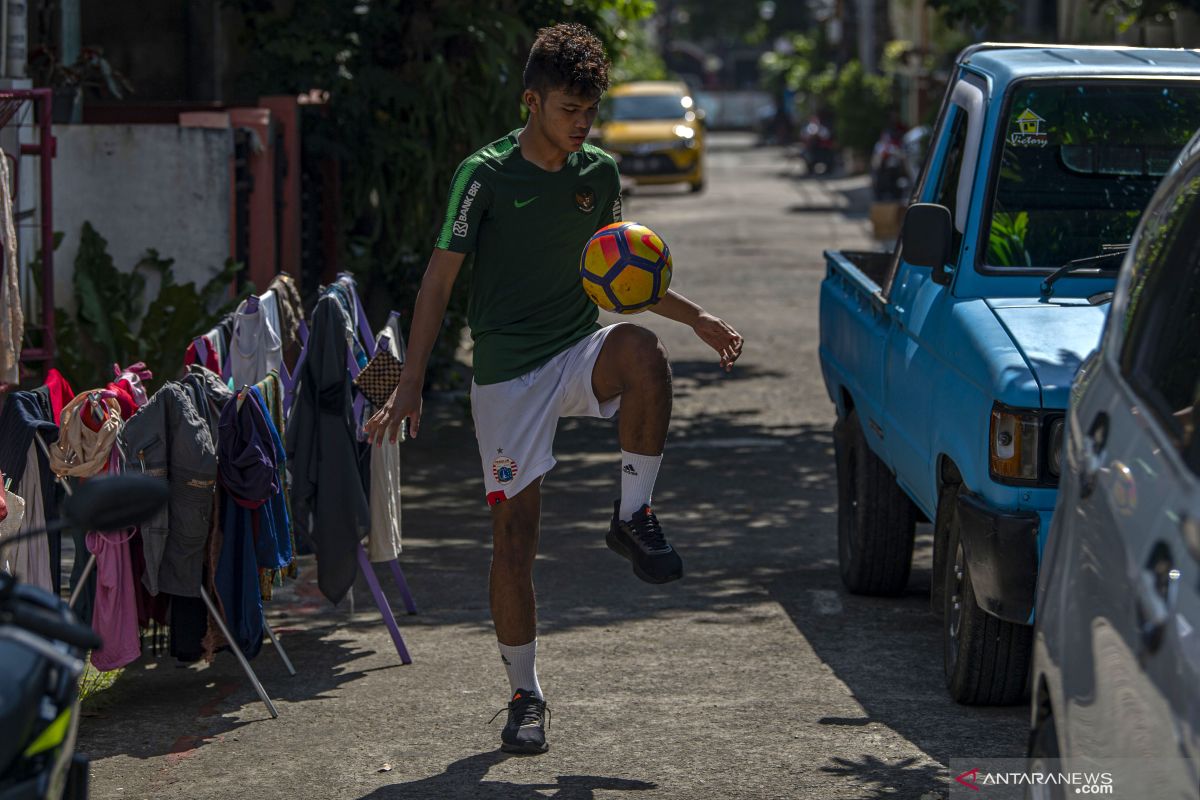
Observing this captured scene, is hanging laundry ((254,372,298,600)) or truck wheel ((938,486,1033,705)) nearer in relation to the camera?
truck wheel ((938,486,1033,705))

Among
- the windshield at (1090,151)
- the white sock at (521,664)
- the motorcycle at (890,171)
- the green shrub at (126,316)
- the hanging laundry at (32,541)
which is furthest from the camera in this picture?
the motorcycle at (890,171)

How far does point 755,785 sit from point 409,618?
2.52 m

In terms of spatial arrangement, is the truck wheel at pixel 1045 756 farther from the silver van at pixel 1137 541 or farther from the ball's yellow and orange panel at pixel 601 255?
the ball's yellow and orange panel at pixel 601 255

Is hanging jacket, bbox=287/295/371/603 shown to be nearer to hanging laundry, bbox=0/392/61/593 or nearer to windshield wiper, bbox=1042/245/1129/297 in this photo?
hanging laundry, bbox=0/392/61/593

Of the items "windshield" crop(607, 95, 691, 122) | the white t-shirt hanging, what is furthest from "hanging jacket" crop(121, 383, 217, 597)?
"windshield" crop(607, 95, 691, 122)

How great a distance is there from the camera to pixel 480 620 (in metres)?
7.54

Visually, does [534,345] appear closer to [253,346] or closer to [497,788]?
[497,788]

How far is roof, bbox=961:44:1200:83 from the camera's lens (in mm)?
6727

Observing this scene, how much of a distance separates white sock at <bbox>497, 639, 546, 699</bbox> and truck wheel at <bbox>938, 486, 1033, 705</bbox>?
1.34 metres

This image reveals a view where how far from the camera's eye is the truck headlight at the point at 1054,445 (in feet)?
17.8

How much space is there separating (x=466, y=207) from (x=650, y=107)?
33.6 metres

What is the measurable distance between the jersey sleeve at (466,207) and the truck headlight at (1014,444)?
160 cm

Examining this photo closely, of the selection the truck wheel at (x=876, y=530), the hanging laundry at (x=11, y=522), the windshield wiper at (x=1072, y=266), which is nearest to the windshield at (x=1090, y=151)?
the windshield wiper at (x=1072, y=266)

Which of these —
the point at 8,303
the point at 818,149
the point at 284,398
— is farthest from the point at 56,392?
the point at 818,149
